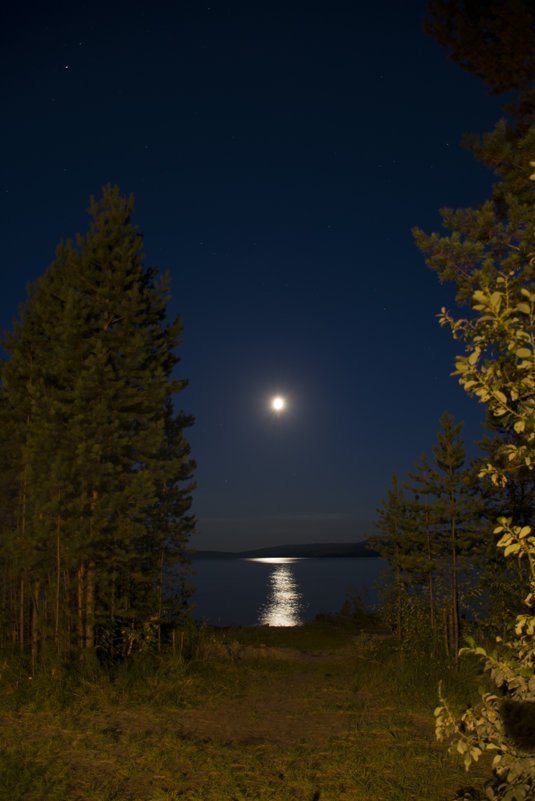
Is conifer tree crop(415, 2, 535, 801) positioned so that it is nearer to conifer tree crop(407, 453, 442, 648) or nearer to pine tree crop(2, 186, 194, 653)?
pine tree crop(2, 186, 194, 653)

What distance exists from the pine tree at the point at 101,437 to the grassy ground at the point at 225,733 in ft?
4.75

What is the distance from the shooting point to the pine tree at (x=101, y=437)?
32.7 feet

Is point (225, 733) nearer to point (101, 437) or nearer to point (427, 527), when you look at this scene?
point (101, 437)

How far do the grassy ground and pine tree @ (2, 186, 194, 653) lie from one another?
56.9 inches

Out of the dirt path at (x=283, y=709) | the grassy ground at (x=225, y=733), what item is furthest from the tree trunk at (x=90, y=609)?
the dirt path at (x=283, y=709)

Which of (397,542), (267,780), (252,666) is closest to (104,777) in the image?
(267,780)

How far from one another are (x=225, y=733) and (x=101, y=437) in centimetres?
544

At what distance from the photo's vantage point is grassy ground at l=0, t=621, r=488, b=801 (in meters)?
5.30

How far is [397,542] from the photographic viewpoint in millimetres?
16547

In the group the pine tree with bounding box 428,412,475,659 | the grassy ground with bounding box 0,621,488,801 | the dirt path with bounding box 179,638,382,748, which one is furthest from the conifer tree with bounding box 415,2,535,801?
the pine tree with bounding box 428,412,475,659

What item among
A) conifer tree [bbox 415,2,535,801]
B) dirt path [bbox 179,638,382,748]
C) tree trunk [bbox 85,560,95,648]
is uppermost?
conifer tree [bbox 415,2,535,801]

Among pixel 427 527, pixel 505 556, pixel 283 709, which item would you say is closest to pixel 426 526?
pixel 427 527

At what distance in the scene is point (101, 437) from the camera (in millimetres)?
10273

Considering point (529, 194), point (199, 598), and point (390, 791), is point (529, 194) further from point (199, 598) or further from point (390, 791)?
point (199, 598)
